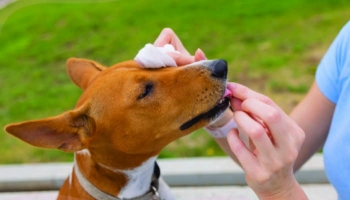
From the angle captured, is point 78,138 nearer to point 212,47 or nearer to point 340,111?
point 340,111

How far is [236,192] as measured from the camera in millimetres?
3010

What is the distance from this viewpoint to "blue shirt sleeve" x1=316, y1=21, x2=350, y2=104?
1.97 m

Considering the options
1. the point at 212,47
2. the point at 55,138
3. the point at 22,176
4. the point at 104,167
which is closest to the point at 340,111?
the point at 104,167

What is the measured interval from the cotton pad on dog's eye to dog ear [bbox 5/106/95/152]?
35 cm

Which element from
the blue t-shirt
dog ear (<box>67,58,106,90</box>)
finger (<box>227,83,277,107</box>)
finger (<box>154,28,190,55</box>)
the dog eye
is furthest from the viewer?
dog ear (<box>67,58,106,90</box>)

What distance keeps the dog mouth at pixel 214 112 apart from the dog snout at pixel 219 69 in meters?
0.07

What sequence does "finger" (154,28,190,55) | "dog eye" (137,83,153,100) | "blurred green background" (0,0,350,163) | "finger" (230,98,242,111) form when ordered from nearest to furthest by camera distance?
"finger" (230,98,242,111) < "dog eye" (137,83,153,100) < "finger" (154,28,190,55) < "blurred green background" (0,0,350,163)

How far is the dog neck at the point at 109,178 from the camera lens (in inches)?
80.7

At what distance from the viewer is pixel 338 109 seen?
6.32 ft

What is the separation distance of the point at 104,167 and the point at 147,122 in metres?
0.30

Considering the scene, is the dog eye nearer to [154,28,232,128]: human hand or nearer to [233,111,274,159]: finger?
[154,28,232,128]: human hand

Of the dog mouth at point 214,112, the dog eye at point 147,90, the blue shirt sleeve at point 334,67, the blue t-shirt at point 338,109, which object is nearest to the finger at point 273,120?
the dog mouth at point 214,112

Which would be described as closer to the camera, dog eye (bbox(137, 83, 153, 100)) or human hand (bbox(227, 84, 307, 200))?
human hand (bbox(227, 84, 307, 200))

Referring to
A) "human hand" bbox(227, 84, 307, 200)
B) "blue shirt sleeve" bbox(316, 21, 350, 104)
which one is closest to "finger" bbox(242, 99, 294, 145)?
"human hand" bbox(227, 84, 307, 200)
